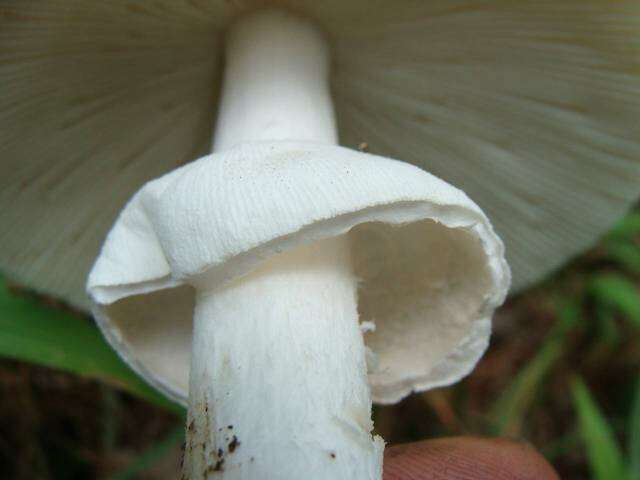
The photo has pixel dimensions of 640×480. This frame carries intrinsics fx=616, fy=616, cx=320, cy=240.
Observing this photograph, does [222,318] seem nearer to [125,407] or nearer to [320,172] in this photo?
[320,172]

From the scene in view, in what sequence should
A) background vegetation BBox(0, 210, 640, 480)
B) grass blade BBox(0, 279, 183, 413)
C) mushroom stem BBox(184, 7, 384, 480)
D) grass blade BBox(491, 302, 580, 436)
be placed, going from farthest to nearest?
grass blade BBox(491, 302, 580, 436), background vegetation BBox(0, 210, 640, 480), grass blade BBox(0, 279, 183, 413), mushroom stem BBox(184, 7, 384, 480)

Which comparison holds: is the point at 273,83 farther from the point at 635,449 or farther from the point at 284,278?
the point at 635,449

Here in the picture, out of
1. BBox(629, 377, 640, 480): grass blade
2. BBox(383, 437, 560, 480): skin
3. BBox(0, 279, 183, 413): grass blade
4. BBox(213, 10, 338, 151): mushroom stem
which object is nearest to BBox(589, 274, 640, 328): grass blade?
BBox(629, 377, 640, 480): grass blade

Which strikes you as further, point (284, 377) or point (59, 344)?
point (59, 344)

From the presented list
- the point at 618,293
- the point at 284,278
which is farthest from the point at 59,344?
the point at 618,293

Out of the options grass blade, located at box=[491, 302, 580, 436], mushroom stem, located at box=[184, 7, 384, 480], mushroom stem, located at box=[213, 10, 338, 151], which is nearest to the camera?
mushroom stem, located at box=[184, 7, 384, 480]

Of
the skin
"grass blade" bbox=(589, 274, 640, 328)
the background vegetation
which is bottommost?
the background vegetation

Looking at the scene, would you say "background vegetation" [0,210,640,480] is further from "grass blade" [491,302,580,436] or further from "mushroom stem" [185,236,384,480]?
"mushroom stem" [185,236,384,480]

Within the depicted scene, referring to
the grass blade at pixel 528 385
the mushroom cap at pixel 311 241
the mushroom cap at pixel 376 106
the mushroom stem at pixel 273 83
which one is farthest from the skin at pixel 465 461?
the grass blade at pixel 528 385
